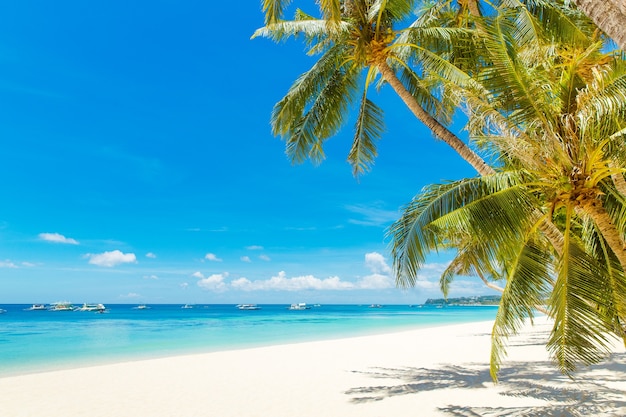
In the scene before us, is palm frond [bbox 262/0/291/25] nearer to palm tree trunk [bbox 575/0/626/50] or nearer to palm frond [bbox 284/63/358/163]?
palm frond [bbox 284/63/358/163]

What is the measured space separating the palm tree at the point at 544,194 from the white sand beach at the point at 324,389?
6.63ft

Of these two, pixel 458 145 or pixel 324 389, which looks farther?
pixel 324 389

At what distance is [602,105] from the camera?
12.2ft

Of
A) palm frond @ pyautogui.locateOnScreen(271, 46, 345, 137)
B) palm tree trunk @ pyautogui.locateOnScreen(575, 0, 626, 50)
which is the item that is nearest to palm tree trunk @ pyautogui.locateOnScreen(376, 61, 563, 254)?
palm frond @ pyautogui.locateOnScreen(271, 46, 345, 137)

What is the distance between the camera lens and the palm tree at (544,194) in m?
3.98

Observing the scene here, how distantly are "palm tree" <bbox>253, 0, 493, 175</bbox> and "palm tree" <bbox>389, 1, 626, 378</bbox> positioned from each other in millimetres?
1267

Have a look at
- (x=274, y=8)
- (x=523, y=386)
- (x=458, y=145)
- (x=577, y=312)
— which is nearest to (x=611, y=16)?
(x=577, y=312)

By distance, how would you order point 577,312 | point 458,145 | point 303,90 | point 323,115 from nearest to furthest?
point 577,312 → point 458,145 → point 303,90 → point 323,115

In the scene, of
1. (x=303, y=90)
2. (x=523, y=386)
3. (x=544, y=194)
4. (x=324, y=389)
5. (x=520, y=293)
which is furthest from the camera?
(x=303, y=90)

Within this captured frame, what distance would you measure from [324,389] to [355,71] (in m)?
5.73

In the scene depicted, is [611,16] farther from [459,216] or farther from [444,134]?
[444,134]

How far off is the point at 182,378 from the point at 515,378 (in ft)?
21.5

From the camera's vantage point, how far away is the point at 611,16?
2.61 meters

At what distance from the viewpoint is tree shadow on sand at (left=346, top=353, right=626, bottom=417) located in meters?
5.93
